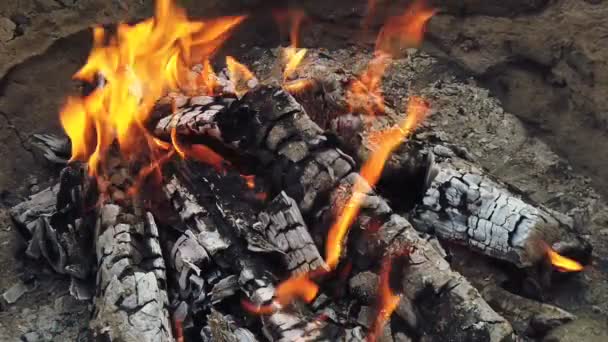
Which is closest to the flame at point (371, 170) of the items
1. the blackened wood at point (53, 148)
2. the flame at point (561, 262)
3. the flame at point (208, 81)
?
the flame at point (561, 262)

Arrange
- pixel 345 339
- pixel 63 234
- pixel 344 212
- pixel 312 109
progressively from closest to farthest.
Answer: pixel 345 339, pixel 344 212, pixel 63 234, pixel 312 109

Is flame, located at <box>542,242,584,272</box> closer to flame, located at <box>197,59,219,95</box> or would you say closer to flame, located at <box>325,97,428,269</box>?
flame, located at <box>325,97,428,269</box>

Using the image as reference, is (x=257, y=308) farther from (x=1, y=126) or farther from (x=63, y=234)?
(x=1, y=126)

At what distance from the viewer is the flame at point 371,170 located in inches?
110

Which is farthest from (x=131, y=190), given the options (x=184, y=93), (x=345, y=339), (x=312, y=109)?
(x=345, y=339)

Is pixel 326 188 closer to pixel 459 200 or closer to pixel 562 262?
pixel 459 200

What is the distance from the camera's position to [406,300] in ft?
8.57

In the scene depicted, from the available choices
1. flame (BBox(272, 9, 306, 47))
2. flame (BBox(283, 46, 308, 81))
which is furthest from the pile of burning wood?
flame (BBox(272, 9, 306, 47))

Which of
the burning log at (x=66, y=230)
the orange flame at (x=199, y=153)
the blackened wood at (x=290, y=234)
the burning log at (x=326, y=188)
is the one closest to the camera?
the burning log at (x=326, y=188)

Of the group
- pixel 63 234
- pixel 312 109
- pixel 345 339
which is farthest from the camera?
pixel 312 109

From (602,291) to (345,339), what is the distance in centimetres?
126

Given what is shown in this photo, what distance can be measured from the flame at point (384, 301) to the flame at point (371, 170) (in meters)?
0.22

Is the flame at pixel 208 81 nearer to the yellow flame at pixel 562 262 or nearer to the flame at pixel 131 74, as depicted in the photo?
the flame at pixel 131 74

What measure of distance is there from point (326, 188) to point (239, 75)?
127cm
